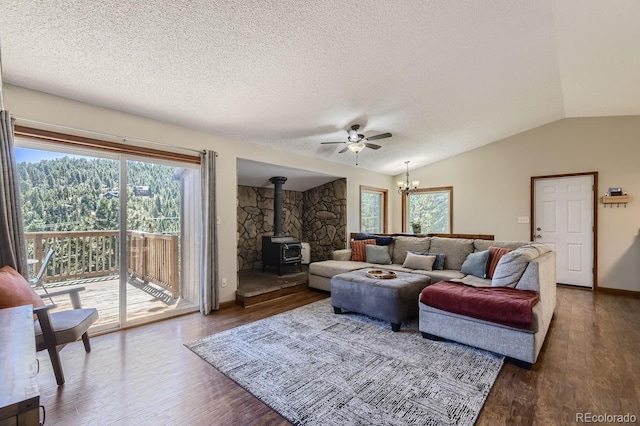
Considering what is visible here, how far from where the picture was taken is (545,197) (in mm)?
5324

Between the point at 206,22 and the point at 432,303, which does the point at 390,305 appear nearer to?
the point at 432,303

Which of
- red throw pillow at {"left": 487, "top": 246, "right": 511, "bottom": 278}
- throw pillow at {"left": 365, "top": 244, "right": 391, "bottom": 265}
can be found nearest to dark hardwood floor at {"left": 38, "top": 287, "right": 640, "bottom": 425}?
red throw pillow at {"left": 487, "top": 246, "right": 511, "bottom": 278}

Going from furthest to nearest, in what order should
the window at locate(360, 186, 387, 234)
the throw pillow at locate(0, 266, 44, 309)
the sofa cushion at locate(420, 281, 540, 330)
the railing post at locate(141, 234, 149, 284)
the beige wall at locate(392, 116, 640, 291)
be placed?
the window at locate(360, 186, 387, 234) < the beige wall at locate(392, 116, 640, 291) < the railing post at locate(141, 234, 149, 284) < the sofa cushion at locate(420, 281, 540, 330) < the throw pillow at locate(0, 266, 44, 309)

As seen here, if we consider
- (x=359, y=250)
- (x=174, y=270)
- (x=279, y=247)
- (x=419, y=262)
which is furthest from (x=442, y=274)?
(x=174, y=270)

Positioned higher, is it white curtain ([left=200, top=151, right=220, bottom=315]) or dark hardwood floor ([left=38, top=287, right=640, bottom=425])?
white curtain ([left=200, top=151, right=220, bottom=315])

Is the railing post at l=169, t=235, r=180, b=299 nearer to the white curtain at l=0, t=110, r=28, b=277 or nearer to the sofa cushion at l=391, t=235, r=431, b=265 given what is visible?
the white curtain at l=0, t=110, r=28, b=277

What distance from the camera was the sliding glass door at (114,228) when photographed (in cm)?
280

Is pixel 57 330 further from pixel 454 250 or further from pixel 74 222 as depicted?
pixel 454 250

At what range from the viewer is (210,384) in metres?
2.11

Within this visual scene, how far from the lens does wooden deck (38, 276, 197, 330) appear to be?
3031 millimetres

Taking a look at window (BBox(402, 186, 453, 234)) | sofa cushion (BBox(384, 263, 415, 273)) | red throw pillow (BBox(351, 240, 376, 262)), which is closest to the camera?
sofa cushion (BBox(384, 263, 415, 273))

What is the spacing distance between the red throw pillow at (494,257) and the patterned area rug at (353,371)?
4.51 ft

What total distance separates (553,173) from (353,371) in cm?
547

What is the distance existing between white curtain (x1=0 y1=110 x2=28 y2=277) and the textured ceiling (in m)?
0.54
